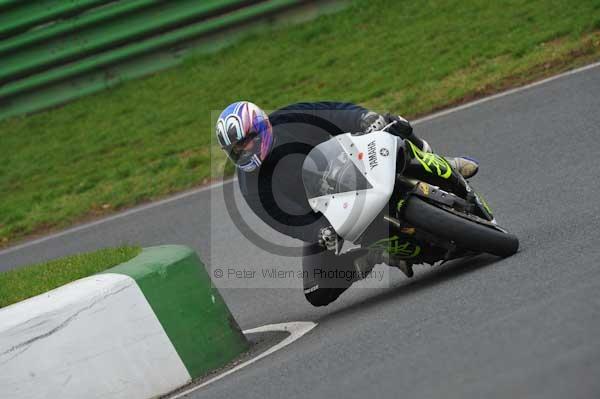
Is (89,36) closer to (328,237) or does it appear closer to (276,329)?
(276,329)

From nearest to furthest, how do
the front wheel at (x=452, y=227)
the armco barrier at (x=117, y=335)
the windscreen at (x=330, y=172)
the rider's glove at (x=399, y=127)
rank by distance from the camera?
the armco barrier at (x=117, y=335) → the front wheel at (x=452, y=227) → the windscreen at (x=330, y=172) → the rider's glove at (x=399, y=127)

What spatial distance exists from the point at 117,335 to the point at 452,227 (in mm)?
1934

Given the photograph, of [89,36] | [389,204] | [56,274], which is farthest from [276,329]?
[89,36]

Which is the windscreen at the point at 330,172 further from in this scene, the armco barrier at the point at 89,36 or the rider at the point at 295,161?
the armco barrier at the point at 89,36

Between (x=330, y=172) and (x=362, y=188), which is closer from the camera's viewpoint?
(x=362, y=188)

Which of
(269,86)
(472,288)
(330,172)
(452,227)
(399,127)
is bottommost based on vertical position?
(472,288)

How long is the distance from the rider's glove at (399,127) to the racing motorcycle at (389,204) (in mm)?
79

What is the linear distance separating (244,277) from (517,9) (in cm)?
674

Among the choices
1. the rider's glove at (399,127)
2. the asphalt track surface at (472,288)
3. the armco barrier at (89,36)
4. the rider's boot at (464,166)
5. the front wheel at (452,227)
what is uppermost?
the armco barrier at (89,36)

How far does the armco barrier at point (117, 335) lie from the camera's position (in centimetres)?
564

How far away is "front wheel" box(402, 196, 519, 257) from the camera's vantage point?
6230 mm

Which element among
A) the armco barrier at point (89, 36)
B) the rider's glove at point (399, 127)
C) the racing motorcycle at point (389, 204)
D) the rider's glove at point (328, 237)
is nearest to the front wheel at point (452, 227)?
the racing motorcycle at point (389, 204)

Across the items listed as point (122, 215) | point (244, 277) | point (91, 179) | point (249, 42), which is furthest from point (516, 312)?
point (249, 42)

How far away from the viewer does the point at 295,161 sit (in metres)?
6.82
